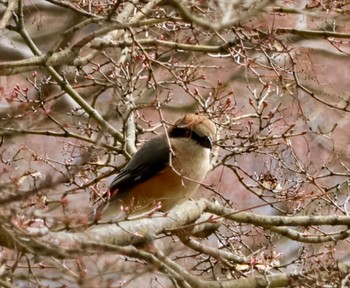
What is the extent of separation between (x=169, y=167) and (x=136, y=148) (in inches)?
24.0

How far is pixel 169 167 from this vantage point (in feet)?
20.6

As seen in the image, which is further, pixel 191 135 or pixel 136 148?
pixel 136 148

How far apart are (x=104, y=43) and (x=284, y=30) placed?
1.40 m

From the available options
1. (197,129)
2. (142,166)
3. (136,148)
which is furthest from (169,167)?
(136,148)

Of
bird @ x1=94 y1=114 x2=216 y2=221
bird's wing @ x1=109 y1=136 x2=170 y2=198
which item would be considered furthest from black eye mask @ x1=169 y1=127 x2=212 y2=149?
bird's wing @ x1=109 y1=136 x2=170 y2=198

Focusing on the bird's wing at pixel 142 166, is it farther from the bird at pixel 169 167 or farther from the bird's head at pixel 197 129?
the bird's head at pixel 197 129

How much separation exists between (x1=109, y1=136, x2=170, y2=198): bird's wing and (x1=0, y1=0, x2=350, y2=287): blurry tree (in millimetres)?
160

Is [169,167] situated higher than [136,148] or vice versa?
[136,148]

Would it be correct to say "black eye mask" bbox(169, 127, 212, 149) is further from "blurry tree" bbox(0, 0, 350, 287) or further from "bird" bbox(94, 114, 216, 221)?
"blurry tree" bbox(0, 0, 350, 287)

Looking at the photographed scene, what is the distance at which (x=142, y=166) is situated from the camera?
6.32m

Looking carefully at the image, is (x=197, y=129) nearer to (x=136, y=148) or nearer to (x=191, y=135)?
(x=191, y=135)

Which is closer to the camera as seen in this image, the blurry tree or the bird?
the blurry tree

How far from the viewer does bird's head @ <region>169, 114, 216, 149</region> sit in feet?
20.6

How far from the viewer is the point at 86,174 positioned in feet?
21.3
